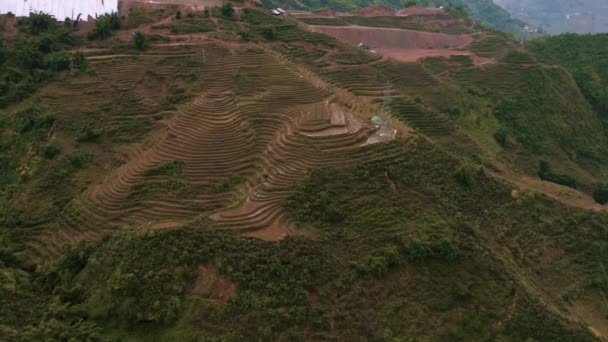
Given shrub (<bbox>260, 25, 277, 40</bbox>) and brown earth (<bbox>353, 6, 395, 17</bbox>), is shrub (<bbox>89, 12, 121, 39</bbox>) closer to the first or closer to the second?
shrub (<bbox>260, 25, 277, 40</bbox>)

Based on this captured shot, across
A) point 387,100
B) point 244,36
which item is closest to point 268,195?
point 387,100

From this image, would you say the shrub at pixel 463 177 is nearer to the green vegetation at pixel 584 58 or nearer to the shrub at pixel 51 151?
the shrub at pixel 51 151

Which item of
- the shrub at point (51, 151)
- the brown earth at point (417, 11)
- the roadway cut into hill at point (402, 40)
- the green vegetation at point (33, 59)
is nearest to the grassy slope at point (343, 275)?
the shrub at point (51, 151)

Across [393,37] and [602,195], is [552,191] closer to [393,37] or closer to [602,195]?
[602,195]

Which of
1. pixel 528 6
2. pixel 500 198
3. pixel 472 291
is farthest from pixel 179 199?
pixel 528 6

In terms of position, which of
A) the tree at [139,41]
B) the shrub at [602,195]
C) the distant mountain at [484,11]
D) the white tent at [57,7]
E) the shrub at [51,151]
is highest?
the distant mountain at [484,11]

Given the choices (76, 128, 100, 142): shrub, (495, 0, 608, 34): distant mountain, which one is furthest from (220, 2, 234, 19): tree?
(495, 0, 608, 34): distant mountain

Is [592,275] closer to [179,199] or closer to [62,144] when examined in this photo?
[179,199]
